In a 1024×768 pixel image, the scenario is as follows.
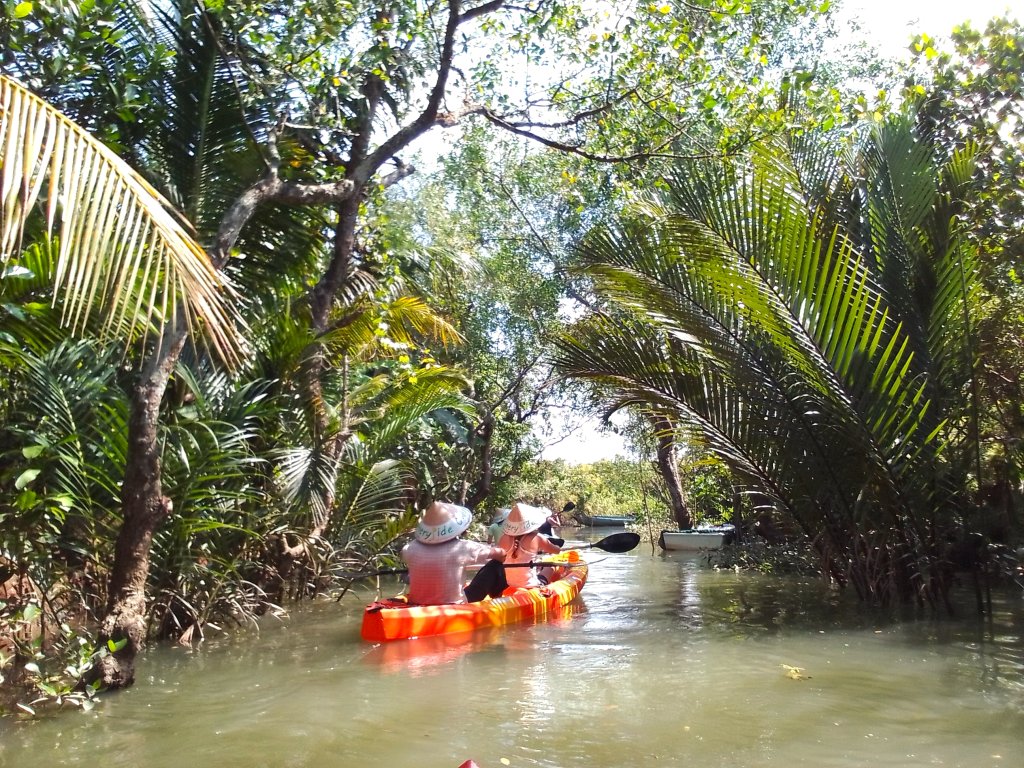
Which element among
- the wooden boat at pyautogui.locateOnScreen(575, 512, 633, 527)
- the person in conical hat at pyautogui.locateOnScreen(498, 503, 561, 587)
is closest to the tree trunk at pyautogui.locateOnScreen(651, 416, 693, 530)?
the wooden boat at pyautogui.locateOnScreen(575, 512, 633, 527)

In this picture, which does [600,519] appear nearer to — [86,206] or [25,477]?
[25,477]

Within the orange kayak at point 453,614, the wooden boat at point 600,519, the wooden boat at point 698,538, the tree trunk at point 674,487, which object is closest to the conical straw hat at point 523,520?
the orange kayak at point 453,614

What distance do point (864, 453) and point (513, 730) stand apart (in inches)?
195

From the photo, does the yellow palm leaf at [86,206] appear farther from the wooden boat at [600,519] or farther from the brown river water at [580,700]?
the wooden boat at [600,519]

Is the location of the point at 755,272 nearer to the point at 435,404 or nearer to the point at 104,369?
the point at 435,404

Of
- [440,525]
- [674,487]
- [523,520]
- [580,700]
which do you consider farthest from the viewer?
[674,487]

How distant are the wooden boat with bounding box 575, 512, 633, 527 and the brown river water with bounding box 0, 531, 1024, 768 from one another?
822 inches

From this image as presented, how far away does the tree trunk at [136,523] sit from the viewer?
5.30 metres

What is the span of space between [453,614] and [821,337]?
14.0 feet

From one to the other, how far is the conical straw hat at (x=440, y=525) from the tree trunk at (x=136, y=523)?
11.2 feet

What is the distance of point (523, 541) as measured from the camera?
10734 mm

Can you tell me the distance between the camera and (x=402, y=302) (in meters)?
11.8

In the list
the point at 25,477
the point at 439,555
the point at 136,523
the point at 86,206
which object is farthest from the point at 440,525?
the point at 86,206

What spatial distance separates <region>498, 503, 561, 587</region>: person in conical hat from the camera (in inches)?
412
